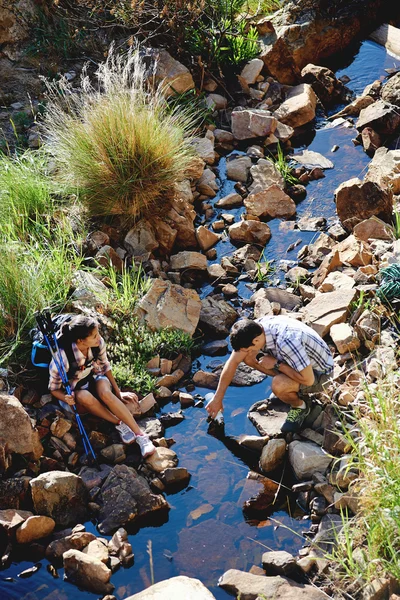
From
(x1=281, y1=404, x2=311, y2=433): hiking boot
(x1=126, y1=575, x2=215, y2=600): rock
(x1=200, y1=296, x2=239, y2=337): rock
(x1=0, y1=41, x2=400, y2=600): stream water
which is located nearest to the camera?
(x1=126, y1=575, x2=215, y2=600): rock

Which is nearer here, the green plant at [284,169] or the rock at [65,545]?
the rock at [65,545]

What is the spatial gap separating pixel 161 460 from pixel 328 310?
172 centimetres

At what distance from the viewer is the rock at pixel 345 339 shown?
535cm

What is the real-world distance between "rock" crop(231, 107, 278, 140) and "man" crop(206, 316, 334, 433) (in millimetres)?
3269

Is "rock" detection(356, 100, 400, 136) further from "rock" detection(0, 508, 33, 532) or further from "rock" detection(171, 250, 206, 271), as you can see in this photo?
"rock" detection(0, 508, 33, 532)

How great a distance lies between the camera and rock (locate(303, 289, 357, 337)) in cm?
557

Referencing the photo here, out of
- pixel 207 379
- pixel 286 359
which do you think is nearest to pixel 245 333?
pixel 286 359

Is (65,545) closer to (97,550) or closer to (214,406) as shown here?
(97,550)

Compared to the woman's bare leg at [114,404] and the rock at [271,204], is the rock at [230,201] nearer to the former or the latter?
the rock at [271,204]

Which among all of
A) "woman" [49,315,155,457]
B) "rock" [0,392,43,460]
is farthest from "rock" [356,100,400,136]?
"rock" [0,392,43,460]

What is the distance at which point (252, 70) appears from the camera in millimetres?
8398

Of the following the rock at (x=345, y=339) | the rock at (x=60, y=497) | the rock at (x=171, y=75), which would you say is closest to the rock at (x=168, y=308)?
the rock at (x=345, y=339)

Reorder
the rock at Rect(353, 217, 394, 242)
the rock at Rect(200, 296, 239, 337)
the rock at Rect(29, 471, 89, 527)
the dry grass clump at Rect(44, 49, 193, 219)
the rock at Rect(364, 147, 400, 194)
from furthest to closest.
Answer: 1. the rock at Rect(364, 147, 400, 194)
2. the dry grass clump at Rect(44, 49, 193, 219)
3. the rock at Rect(353, 217, 394, 242)
4. the rock at Rect(200, 296, 239, 337)
5. the rock at Rect(29, 471, 89, 527)

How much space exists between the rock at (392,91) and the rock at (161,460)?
177 inches
